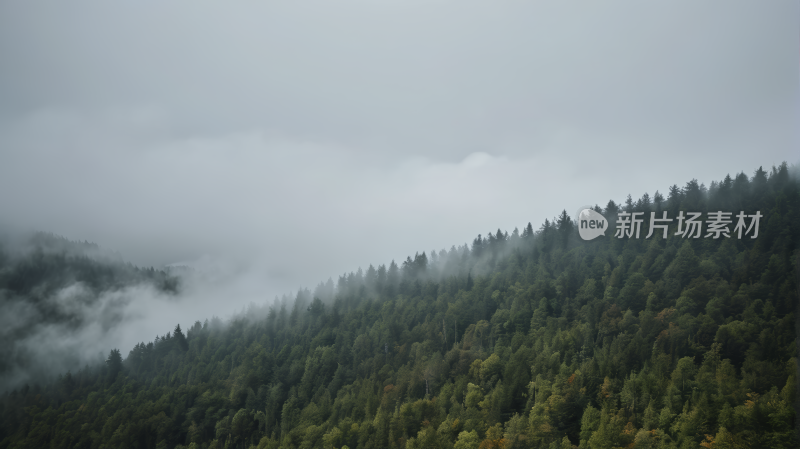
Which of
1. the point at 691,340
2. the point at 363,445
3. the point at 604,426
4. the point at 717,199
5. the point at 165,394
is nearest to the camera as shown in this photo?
the point at 604,426

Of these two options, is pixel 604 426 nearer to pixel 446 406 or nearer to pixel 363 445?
pixel 446 406

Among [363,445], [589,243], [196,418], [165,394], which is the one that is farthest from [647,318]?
[165,394]

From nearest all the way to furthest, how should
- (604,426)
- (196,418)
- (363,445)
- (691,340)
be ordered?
(604,426) < (691,340) < (363,445) < (196,418)

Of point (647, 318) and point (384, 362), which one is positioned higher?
point (647, 318)

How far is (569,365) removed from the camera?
12200cm

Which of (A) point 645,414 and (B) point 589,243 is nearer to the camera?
(A) point 645,414

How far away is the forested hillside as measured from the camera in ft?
306

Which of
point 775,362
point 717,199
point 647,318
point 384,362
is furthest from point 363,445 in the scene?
point 717,199

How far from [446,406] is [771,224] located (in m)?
108

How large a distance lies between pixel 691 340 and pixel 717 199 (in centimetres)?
7717

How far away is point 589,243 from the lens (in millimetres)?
178000

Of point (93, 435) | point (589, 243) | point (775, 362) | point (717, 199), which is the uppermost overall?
point (717, 199)

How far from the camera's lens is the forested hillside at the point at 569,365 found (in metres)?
93.2

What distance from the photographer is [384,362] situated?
16988cm
